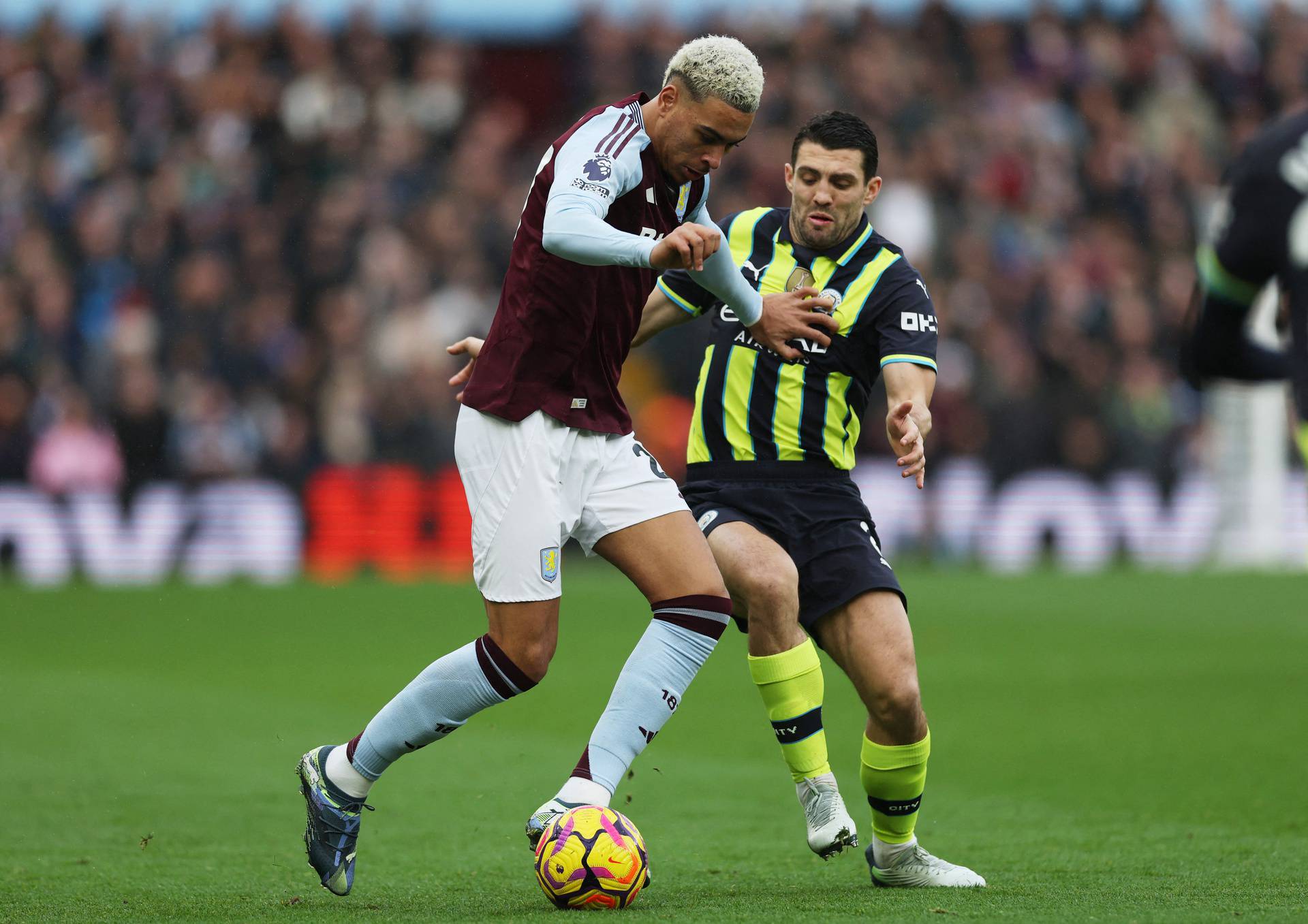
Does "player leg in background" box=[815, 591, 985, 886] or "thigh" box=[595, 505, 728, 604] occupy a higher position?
"thigh" box=[595, 505, 728, 604]

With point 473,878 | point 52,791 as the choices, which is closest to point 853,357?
point 473,878

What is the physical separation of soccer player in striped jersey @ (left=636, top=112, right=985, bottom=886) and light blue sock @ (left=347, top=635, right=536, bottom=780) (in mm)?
918

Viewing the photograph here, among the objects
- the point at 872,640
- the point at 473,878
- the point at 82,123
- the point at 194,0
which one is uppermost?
the point at 194,0

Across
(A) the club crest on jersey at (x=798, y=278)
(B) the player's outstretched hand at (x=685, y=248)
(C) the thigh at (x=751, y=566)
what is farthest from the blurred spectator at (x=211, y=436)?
(B) the player's outstretched hand at (x=685, y=248)

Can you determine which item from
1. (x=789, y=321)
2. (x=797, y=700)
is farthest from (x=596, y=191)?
(x=797, y=700)

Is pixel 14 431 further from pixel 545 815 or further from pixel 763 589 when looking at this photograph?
pixel 545 815

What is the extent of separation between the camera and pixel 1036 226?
19.7 meters

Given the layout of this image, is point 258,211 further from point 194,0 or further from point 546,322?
point 546,322

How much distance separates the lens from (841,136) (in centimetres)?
571

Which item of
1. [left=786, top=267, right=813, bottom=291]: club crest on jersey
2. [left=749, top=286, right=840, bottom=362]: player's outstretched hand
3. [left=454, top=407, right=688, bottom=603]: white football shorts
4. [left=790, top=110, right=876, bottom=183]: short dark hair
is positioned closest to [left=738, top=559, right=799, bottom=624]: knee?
[left=454, top=407, right=688, bottom=603]: white football shorts

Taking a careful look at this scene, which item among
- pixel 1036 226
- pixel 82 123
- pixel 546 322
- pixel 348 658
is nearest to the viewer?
pixel 546 322

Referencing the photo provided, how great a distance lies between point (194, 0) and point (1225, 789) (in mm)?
14538

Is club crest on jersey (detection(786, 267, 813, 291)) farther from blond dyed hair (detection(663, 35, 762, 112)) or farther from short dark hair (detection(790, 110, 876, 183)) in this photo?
blond dyed hair (detection(663, 35, 762, 112))

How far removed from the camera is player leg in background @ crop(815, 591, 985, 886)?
544cm
